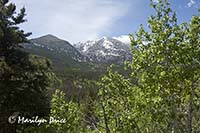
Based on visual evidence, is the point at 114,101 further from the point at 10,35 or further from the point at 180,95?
the point at 10,35

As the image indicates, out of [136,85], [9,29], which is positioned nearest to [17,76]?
[9,29]

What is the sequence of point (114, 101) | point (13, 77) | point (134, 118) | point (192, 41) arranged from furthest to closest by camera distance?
point (13, 77), point (114, 101), point (134, 118), point (192, 41)

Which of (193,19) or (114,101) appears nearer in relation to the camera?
(193,19)

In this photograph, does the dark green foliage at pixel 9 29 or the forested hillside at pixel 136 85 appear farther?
the dark green foliage at pixel 9 29

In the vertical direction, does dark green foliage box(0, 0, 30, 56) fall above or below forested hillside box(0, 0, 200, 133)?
above

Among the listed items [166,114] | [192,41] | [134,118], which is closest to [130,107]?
[134,118]

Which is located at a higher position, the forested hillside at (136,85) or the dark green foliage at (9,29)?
the dark green foliage at (9,29)

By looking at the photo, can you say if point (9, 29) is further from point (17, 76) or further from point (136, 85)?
point (136, 85)

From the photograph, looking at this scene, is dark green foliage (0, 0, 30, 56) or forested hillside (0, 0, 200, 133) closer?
forested hillside (0, 0, 200, 133)

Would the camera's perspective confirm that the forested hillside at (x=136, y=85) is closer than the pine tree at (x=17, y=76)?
Yes

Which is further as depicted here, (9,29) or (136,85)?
(9,29)

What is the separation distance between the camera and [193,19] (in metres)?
14.6

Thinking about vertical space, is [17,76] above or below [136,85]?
above

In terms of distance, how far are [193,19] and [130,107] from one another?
5601mm
